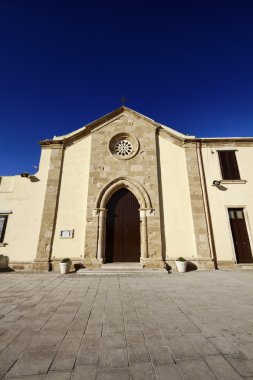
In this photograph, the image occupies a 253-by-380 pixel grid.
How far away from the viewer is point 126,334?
293 centimetres

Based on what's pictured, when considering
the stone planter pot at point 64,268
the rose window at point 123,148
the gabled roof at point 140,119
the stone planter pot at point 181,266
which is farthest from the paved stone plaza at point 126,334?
the gabled roof at point 140,119

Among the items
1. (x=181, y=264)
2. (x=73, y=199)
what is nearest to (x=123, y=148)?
(x=73, y=199)

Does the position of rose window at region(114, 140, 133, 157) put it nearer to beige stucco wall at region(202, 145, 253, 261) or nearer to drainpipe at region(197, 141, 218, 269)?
drainpipe at region(197, 141, 218, 269)

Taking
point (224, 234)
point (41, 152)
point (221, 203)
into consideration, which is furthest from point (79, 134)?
point (224, 234)

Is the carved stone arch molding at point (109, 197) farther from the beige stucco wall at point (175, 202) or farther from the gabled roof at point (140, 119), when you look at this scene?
the gabled roof at point (140, 119)

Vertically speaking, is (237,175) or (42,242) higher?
(237,175)

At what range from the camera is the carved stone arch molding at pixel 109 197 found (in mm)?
9188

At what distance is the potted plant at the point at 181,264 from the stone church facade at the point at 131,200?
0.46 meters

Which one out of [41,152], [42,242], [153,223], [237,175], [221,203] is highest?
[41,152]

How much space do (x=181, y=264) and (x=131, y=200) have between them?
4.13 meters

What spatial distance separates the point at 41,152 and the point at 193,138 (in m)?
9.21

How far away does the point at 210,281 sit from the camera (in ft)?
21.6

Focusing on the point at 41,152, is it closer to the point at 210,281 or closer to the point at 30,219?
the point at 30,219

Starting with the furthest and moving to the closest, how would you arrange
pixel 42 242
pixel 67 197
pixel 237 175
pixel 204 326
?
pixel 237 175
pixel 67 197
pixel 42 242
pixel 204 326
